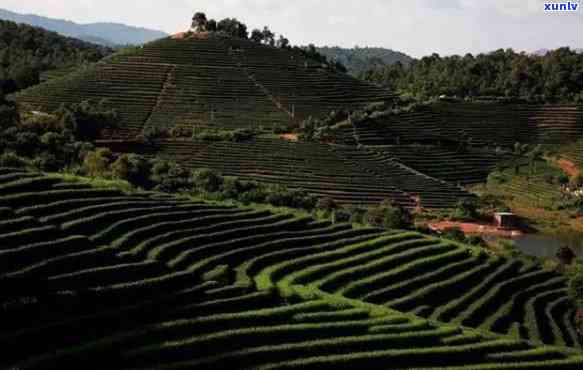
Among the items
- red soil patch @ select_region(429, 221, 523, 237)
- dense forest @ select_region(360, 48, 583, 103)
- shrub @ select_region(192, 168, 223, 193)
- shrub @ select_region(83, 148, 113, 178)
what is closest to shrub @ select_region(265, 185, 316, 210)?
shrub @ select_region(192, 168, 223, 193)

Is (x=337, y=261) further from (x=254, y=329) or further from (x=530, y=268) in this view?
(x=530, y=268)

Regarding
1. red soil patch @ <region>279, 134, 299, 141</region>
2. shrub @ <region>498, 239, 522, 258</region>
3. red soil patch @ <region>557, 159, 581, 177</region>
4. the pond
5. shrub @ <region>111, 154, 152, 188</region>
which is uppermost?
red soil patch @ <region>279, 134, 299, 141</region>

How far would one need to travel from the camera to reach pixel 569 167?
69.4 meters

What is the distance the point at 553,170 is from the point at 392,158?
1689 centimetres

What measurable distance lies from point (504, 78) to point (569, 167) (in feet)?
91.9

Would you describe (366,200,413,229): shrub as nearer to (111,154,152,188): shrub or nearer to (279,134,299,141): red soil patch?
(111,154,152,188): shrub

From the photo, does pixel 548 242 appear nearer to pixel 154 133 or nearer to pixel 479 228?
pixel 479 228

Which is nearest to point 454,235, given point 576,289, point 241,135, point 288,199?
point 576,289

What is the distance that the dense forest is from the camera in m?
88.5

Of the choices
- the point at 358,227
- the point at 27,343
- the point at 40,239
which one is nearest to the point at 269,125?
the point at 358,227

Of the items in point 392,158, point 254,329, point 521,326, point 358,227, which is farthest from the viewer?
point 392,158

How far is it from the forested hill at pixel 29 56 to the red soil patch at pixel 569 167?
61.6 meters

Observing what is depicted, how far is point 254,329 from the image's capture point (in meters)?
20.3

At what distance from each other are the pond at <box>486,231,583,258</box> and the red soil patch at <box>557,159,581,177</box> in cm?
1530
